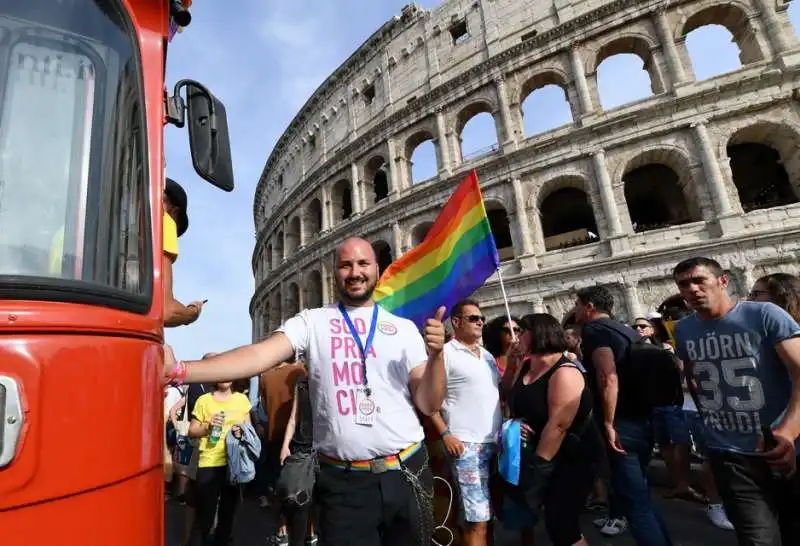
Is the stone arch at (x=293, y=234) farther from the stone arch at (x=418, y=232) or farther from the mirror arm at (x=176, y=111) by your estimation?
the mirror arm at (x=176, y=111)

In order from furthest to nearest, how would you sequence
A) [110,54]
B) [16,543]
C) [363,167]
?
1. [363,167]
2. [110,54]
3. [16,543]

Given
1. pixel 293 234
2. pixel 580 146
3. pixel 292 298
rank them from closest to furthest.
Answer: pixel 580 146 → pixel 292 298 → pixel 293 234

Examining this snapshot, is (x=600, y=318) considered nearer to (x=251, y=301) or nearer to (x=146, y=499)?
(x=146, y=499)

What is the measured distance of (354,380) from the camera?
194cm

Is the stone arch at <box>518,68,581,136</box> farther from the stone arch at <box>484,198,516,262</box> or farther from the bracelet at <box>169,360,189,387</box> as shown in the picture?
the bracelet at <box>169,360,189,387</box>

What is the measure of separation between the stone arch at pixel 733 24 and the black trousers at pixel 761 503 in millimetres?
Result: 14448

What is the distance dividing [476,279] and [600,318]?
1.41 meters

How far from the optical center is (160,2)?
1.73 m

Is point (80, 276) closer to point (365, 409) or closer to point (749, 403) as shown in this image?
point (365, 409)

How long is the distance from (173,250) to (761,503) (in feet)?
10.8

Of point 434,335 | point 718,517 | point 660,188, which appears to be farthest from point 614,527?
point 660,188

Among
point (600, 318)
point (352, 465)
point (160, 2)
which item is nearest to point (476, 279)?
point (600, 318)

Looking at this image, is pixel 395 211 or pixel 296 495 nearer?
pixel 296 495

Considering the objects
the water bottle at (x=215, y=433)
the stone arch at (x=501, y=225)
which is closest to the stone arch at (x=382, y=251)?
the stone arch at (x=501, y=225)
